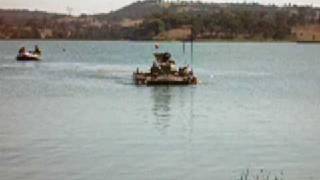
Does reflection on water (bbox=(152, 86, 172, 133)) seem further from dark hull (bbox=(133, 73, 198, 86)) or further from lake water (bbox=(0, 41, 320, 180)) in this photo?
dark hull (bbox=(133, 73, 198, 86))

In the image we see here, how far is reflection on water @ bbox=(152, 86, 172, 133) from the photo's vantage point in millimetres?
45441

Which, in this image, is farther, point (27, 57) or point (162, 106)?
point (27, 57)

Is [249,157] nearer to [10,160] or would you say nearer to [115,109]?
[10,160]

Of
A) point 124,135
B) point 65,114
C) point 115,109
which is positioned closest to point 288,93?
point 115,109

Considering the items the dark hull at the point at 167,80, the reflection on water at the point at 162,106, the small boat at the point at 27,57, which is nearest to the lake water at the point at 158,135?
the reflection on water at the point at 162,106

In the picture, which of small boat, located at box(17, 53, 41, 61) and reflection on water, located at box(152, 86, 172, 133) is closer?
reflection on water, located at box(152, 86, 172, 133)

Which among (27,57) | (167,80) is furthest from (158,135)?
(27,57)

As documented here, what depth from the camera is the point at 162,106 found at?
5888cm

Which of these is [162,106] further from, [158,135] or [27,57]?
[27,57]

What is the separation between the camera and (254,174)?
97.1ft

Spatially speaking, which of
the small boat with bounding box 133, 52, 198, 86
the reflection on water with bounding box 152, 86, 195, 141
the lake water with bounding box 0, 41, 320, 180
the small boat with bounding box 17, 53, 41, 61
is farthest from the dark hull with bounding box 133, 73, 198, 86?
the small boat with bounding box 17, 53, 41, 61

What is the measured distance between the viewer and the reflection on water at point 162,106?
45441mm

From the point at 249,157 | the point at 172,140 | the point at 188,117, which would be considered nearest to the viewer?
the point at 249,157

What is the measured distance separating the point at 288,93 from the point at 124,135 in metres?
38.9
